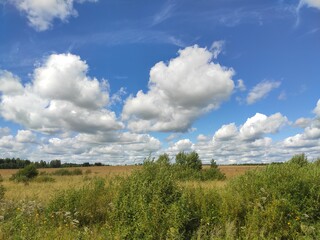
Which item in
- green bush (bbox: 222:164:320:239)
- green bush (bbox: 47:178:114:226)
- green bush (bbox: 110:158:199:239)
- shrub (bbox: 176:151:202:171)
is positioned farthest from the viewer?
shrub (bbox: 176:151:202:171)

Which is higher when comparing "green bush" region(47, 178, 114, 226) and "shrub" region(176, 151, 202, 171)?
"shrub" region(176, 151, 202, 171)

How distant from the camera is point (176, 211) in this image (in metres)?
8.69

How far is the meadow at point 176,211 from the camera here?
338 inches

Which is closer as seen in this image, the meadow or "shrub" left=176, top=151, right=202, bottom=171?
the meadow

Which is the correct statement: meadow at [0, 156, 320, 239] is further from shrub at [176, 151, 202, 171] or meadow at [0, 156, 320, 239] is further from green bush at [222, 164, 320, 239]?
shrub at [176, 151, 202, 171]

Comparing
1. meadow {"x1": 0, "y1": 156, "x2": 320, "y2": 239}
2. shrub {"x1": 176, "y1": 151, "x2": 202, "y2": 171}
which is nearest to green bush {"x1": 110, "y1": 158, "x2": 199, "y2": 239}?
meadow {"x1": 0, "y1": 156, "x2": 320, "y2": 239}

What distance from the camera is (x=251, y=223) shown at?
9.01 m

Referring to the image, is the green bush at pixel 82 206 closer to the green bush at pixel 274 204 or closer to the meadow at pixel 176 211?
the meadow at pixel 176 211

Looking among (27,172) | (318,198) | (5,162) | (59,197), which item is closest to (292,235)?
(318,198)

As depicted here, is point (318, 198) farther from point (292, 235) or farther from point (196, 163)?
point (196, 163)

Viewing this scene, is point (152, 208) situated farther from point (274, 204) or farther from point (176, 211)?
point (274, 204)

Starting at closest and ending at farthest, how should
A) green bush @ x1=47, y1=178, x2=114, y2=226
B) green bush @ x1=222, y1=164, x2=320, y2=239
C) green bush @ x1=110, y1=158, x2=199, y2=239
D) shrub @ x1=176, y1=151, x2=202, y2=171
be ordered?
1. green bush @ x1=110, y1=158, x2=199, y2=239
2. green bush @ x1=222, y1=164, x2=320, y2=239
3. green bush @ x1=47, y1=178, x2=114, y2=226
4. shrub @ x1=176, y1=151, x2=202, y2=171

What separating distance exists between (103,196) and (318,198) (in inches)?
278

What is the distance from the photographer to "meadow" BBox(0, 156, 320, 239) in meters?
8.58
